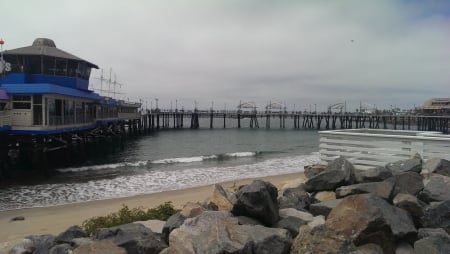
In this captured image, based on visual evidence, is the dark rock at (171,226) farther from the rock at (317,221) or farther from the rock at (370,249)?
the rock at (370,249)

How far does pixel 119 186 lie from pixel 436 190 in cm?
1415

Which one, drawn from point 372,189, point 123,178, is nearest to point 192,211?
point 372,189

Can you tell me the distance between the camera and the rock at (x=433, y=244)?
4508 millimetres

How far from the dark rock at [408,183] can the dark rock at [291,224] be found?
1979mm

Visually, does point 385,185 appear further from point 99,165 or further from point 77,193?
point 99,165

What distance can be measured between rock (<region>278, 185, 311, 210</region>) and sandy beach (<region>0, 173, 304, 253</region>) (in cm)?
288

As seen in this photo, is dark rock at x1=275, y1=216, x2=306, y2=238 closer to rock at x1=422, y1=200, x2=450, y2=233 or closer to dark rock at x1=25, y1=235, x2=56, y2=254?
rock at x1=422, y1=200, x2=450, y2=233

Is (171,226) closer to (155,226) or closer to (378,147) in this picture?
(155,226)

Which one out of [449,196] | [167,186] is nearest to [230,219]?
[449,196]

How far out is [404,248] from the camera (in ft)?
16.2

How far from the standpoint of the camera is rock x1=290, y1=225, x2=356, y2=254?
170 inches

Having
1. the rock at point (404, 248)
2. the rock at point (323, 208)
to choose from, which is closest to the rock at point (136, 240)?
the rock at point (323, 208)

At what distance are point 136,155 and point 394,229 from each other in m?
28.4

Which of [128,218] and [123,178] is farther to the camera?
[123,178]
